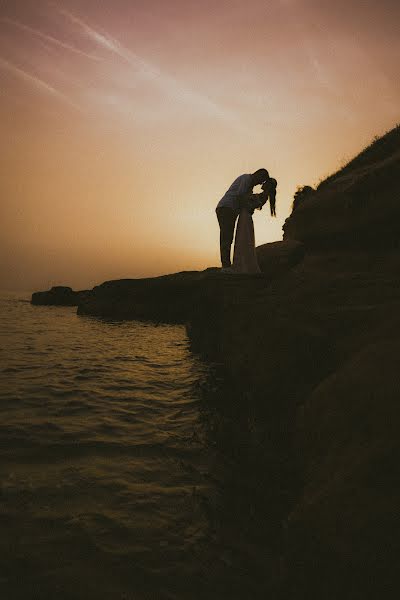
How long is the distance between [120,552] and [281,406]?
2648 mm

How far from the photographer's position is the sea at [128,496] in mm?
2164

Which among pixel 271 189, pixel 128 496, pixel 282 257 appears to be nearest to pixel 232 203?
pixel 271 189

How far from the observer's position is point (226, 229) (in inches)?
331

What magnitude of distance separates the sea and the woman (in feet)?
11.6

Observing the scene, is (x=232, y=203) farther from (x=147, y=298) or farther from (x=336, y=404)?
(x=147, y=298)

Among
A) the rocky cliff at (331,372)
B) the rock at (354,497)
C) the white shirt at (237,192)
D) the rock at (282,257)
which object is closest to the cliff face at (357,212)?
the rocky cliff at (331,372)

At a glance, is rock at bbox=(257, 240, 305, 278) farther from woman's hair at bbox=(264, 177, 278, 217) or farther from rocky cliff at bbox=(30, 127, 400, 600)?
woman's hair at bbox=(264, 177, 278, 217)

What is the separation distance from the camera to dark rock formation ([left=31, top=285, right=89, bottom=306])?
149ft

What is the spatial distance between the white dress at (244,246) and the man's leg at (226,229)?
0.16 metres

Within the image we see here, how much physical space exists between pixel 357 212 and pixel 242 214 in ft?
8.50

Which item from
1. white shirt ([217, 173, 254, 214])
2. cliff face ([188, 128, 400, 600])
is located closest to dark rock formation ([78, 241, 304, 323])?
white shirt ([217, 173, 254, 214])

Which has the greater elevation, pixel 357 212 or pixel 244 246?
pixel 357 212

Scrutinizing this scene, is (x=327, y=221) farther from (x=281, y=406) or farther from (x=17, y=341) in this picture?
(x=17, y=341)

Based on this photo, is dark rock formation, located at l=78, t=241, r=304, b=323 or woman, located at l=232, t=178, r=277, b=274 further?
dark rock formation, located at l=78, t=241, r=304, b=323
